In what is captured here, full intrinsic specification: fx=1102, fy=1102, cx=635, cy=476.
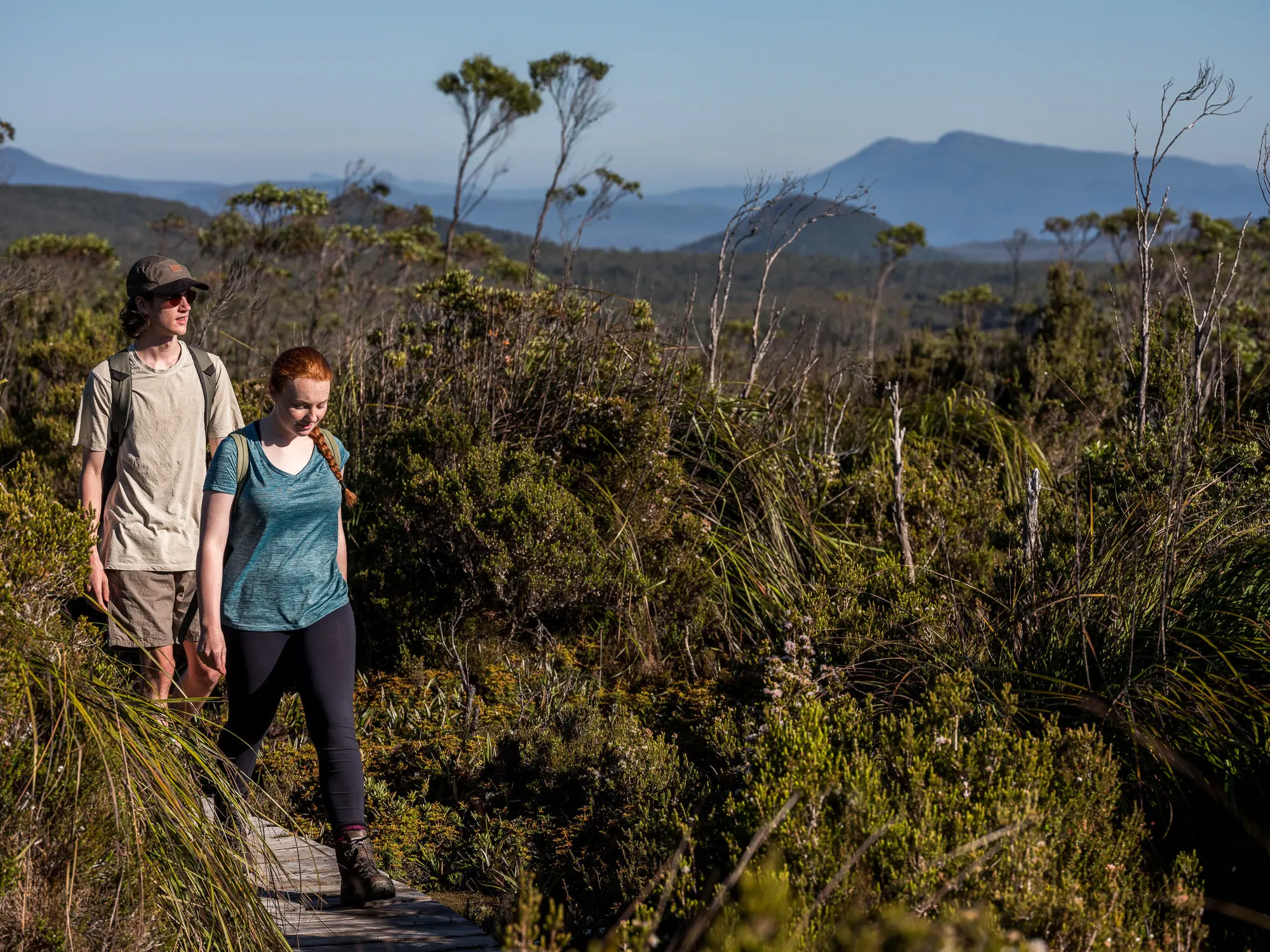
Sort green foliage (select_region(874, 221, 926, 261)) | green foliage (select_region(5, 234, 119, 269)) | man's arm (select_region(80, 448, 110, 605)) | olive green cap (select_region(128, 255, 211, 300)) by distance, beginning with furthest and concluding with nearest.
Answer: green foliage (select_region(874, 221, 926, 261)) < green foliage (select_region(5, 234, 119, 269)) < olive green cap (select_region(128, 255, 211, 300)) < man's arm (select_region(80, 448, 110, 605))

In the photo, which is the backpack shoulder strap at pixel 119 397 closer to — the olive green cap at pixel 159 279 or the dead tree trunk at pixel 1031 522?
the olive green cap at pixel 159 279

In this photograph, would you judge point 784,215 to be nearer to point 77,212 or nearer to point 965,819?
point 965,819

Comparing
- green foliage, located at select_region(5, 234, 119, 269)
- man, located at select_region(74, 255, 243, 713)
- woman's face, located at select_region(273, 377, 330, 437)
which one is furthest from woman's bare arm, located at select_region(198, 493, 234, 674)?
green foliage, located at select_region(5, 234, 119, 269)

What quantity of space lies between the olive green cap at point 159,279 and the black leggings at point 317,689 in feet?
3.76

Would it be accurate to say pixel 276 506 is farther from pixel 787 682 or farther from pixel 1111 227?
pixel 1111 227

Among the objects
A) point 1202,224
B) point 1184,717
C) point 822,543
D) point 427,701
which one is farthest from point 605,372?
point 1202,224

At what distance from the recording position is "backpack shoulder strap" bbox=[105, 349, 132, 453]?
352 centimetres

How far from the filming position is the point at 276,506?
318 cm

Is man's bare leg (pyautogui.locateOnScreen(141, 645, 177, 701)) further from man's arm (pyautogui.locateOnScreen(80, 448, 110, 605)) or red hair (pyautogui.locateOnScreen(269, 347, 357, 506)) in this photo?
red hair (pyautogui.locateOnScreen(269, 347, 357, 506))

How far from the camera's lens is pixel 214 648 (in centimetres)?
306

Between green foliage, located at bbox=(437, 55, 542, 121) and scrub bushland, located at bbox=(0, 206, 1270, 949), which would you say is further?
green foliage, located at bbox=(437, 55, 542, 121)

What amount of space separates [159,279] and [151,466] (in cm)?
60

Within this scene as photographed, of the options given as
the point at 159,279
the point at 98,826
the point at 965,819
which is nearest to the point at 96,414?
the point at 159,279

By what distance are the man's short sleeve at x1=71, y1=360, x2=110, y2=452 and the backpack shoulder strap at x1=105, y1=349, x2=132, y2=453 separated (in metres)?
0.01
